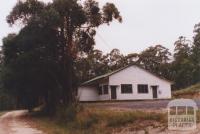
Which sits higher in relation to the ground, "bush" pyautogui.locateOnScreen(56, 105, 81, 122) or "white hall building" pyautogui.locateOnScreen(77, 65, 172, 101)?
"white hall building" pyautogui.locateOnScreen(77, 65, 172, 101)

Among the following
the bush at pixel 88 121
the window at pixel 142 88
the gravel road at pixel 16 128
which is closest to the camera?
the bush at pixel 88 121

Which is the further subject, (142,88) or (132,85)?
(142,88)

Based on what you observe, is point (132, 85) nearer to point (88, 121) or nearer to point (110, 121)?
point (88, 121)

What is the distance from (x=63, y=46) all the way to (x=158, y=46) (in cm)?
5531

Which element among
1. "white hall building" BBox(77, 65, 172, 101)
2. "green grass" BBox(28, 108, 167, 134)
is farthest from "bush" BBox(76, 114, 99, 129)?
"white hall building" BBox(77, 65, 172, 101)

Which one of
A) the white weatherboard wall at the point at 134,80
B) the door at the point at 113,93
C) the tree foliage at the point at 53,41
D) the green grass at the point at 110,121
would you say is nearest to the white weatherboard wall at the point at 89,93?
the door at the point at 113,93

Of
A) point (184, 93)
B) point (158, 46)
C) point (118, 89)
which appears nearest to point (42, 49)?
point (118, 89)

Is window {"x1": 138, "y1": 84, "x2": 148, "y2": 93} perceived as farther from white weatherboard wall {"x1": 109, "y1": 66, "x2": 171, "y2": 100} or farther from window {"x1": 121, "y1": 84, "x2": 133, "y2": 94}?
window {"x1": 121, "y1": 84, "x2": 133, "y2": 94}

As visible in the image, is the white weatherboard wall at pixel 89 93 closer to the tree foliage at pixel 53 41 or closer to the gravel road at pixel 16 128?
the tree foliage at pixel 53 41

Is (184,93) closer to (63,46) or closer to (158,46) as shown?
(63,46)

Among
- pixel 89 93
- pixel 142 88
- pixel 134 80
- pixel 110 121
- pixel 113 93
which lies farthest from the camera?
pixel 89 93

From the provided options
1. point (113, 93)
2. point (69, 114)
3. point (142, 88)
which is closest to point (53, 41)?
point (69, 114)

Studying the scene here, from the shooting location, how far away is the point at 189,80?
89250 millimetres

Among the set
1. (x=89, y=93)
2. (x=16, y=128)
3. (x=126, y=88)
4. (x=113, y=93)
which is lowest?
(x=16, y=128)
